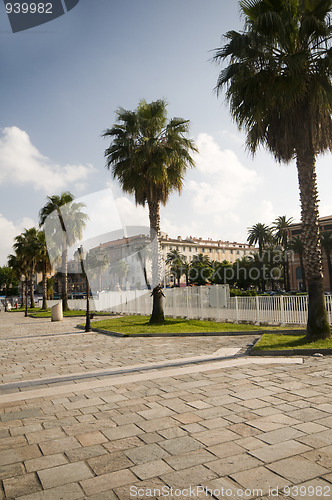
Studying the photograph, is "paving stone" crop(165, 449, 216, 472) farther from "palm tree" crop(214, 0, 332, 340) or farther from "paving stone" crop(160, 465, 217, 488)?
"palm tree" crop(214, 0, 332, 340)

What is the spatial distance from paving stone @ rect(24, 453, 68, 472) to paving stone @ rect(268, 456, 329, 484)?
6.92 feet

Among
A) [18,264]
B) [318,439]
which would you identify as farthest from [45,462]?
[18,264]

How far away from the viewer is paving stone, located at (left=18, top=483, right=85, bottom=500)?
123 inches

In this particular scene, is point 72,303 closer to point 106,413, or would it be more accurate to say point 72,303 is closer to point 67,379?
point 67,379

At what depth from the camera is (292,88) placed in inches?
402

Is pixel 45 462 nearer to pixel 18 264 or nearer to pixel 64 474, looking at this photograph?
pixel 64 474

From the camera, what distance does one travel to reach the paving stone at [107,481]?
3240 mm

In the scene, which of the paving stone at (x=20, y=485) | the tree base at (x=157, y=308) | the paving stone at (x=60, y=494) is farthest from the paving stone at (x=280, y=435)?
the tree base at (x=157, y=308)

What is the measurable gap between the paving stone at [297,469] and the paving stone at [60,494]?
5.81 ft

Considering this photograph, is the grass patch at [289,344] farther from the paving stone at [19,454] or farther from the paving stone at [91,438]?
the paving stone at [19,454]

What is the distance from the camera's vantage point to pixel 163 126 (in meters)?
20.3

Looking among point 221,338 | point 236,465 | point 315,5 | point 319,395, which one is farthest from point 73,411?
point 315,5

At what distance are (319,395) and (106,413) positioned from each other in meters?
3.23

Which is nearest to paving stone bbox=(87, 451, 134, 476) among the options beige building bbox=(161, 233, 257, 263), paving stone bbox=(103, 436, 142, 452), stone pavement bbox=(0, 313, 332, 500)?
stone pavement bbox=(0, 313, 332, 500)
